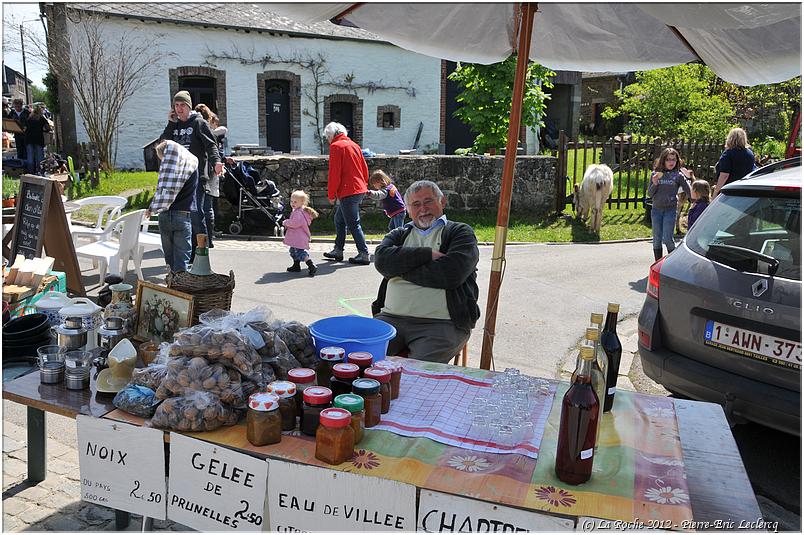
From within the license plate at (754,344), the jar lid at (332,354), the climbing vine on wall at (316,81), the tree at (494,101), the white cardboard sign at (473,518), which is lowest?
the white cardboard sign at (473,518)

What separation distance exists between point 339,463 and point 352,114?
67.3 feet

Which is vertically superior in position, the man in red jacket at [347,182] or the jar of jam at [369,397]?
the man in red jacket at [347,182]

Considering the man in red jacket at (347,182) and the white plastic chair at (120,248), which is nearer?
the white plastic chair at (120,248)

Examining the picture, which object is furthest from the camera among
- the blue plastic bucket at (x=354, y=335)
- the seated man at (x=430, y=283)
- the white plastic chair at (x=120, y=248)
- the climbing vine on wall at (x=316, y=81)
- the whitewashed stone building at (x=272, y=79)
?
the climbing vine on wall at (x=316, y=81)

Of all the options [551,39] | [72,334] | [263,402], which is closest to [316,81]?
[551,39]

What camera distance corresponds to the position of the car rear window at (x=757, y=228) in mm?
3529

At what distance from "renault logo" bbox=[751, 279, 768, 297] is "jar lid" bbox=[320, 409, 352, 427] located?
8.18 feet

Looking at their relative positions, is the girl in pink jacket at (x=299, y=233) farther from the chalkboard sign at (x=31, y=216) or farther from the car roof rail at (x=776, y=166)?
the car roof rail at (x=776, y=166)

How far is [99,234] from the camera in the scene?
7.70 meters

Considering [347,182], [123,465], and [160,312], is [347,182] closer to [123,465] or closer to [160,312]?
[160,312]

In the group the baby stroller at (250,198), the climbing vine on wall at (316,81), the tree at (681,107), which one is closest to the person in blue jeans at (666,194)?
the baby stroller at (250,198)

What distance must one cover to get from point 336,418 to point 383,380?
1.32 ft

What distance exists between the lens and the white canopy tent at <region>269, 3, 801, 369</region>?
11.8 ft

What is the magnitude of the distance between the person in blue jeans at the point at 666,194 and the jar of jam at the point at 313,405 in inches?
291
